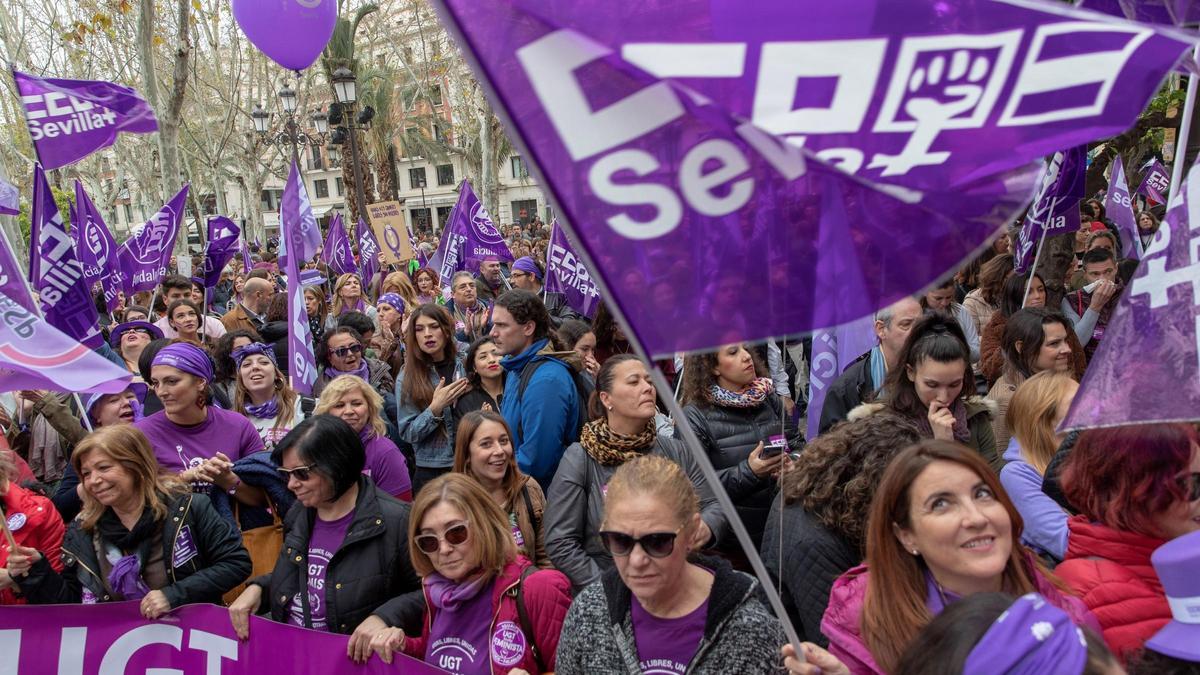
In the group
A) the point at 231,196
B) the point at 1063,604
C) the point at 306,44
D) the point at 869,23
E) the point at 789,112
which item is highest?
Answer: the point at 231,196

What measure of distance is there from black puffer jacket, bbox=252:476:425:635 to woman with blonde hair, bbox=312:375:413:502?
2.99ft

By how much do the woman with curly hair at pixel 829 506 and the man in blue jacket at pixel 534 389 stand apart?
1618 millimetres

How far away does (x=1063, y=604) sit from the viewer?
2.19 metres

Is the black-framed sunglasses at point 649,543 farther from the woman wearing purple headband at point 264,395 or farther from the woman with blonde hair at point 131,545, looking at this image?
the woman wearing purple headband at point 264,395

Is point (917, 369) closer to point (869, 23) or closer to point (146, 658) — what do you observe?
point (869, 23)

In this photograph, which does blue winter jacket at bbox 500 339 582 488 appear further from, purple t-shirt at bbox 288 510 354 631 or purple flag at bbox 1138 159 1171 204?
purple flag at bbox 1138 159 1171 204

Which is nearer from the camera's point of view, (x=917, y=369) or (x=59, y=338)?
(x=59, y=338)

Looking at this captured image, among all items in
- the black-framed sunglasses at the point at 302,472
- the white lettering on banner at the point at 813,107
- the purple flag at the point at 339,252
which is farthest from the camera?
the purple flag at the point at 339,252

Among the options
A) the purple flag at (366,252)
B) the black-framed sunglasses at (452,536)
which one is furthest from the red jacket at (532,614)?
the purple flag at (366,252)

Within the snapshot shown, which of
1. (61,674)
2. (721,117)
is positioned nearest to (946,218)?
(721,117)

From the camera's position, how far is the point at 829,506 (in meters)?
2.84

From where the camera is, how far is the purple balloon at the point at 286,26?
883cm

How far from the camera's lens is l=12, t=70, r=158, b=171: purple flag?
6.88 meters

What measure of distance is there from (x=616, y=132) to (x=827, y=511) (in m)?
1.64
